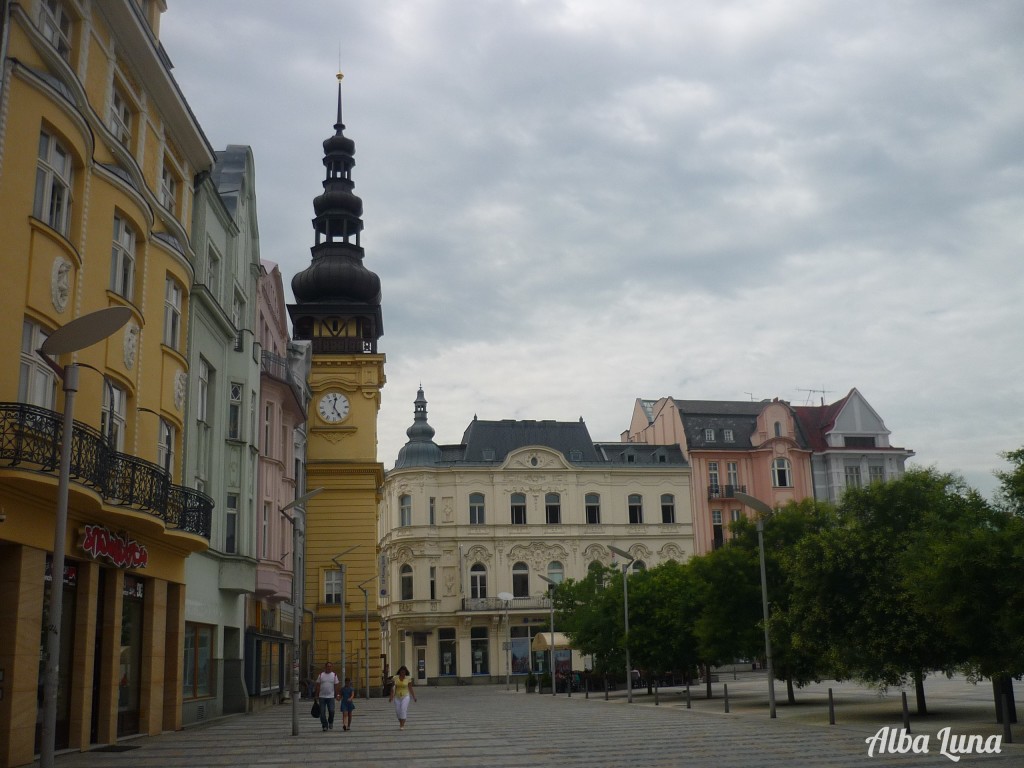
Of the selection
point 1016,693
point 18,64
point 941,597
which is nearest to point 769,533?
point 1016,693

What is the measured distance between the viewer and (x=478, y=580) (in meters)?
74.2

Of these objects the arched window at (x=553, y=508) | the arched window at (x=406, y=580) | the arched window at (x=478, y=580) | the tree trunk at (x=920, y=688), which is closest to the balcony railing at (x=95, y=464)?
the tree trunk at (x=920, y=688)

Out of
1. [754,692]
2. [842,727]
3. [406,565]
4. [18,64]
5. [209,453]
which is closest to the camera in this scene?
[18,64]

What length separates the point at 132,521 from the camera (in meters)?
21.9

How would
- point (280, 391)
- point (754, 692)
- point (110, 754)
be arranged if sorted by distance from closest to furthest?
1. point (110, 754)
2. point (280, 391)
3. point (754, 692)

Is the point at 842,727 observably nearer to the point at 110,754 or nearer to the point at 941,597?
the point at 941,597

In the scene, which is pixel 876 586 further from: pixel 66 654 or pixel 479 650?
pixel 479 650

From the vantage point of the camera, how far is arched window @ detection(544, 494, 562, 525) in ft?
250

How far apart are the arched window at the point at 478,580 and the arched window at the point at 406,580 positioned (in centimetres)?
426

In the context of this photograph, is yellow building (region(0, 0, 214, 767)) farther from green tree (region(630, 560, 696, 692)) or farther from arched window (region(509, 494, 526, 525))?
arched window (region(509, 494, 526, 525))

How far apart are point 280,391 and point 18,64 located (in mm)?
24776

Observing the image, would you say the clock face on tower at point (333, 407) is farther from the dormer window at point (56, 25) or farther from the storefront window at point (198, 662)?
the dormer window at point (56, 25)

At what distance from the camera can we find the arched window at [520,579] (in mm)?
74438

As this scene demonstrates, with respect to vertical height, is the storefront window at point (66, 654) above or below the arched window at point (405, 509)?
below
